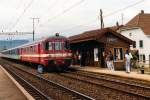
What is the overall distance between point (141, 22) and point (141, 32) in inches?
113

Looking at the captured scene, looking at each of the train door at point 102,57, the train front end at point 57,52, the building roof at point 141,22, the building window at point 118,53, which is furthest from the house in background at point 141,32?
the train front end at point 57,52

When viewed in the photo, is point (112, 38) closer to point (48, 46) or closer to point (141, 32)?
point (48, 46)

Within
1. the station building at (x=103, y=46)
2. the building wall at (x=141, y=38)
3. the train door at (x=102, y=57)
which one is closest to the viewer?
the station building at (x=103, y=46)

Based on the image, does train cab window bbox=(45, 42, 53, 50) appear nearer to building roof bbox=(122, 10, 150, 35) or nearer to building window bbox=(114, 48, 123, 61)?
building window bbox=(114, 48, 123, 61)

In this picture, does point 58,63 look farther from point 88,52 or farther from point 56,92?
point 56,92

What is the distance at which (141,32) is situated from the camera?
60750mm

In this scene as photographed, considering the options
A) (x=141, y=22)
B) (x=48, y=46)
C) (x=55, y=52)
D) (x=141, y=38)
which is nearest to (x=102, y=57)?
(x=55, y=52)

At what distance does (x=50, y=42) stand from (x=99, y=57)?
5.50m

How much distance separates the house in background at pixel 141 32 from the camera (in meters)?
59.5

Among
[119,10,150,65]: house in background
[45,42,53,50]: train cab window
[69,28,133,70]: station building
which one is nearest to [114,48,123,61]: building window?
[69,28,133,70]: station building

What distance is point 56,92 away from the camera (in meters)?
16.2

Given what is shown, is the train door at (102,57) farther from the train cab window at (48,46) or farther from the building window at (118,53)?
the train cab window at (48,46)

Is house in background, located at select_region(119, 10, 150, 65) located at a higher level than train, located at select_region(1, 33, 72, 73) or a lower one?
higher

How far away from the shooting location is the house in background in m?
59.5
